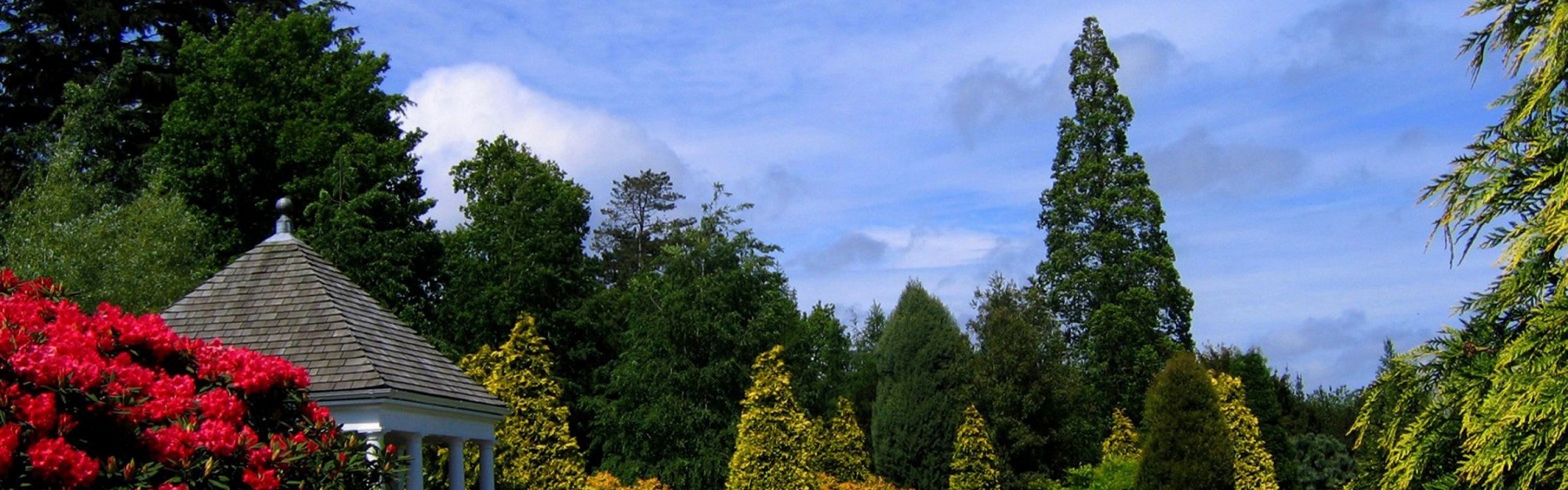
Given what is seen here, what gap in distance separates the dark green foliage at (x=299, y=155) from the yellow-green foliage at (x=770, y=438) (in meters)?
8.16

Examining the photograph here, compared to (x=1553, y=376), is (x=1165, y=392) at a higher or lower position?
higher

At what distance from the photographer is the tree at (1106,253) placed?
3475 centimetres

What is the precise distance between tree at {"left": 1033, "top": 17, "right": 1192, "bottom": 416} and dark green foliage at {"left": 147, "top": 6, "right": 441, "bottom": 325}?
55.3 feet

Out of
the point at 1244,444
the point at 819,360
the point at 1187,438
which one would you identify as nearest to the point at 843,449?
the point at 1187,438

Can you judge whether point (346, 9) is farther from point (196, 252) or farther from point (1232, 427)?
point (1232, 427)

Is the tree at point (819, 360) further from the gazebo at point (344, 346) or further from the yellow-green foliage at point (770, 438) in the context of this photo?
the gazebo at point (344, 346)

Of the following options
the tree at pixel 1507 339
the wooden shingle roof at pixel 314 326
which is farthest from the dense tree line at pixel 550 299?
the tree at pixel 1507 339

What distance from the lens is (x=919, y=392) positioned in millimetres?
28500

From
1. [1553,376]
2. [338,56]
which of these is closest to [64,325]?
[1553,376]

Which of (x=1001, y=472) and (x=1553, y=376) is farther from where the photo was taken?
(x=1001, y=472)

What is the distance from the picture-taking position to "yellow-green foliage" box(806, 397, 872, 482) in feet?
89.2

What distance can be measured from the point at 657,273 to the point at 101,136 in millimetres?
11001

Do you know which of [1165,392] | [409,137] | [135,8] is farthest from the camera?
[409,137]

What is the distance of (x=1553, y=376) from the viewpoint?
606cm
